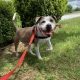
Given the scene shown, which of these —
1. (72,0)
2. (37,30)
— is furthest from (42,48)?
(72,0)

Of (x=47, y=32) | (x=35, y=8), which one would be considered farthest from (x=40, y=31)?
(x=35, y=8)

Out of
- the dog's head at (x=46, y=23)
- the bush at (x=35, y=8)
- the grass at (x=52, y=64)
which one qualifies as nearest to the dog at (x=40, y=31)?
the dog's head at (x=46, y=23)

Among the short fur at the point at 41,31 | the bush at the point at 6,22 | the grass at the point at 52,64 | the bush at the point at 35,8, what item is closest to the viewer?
the grass at the point at 52,64

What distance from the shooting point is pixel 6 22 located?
354 inches

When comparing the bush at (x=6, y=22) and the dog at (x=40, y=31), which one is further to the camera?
the bush at (x=6, y=22)

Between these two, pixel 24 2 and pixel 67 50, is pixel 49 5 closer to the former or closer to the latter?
pixel 24 2

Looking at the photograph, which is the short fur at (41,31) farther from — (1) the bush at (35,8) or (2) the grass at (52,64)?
(1) the bush at (35,8)

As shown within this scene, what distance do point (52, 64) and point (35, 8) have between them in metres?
4.00

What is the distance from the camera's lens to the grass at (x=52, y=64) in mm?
6672

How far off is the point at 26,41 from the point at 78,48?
4.97ft

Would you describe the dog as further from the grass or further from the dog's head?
the grass

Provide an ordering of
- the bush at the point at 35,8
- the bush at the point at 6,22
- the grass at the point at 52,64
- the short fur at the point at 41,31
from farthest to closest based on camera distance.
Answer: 1. the bush at the point at 35,8
2. the bush at the point at 6,22
3. the short fur at the point at 41,31
4. the grass at the point at 52,64

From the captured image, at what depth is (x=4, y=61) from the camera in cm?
783

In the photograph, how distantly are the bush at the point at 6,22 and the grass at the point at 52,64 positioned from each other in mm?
489
